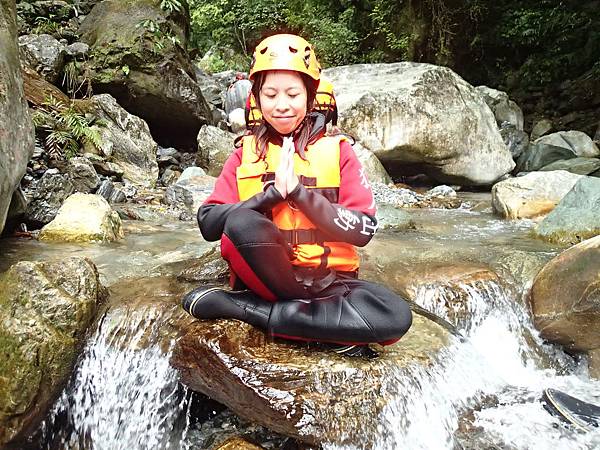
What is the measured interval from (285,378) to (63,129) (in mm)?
6715

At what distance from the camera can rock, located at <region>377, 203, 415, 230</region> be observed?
5930 mm

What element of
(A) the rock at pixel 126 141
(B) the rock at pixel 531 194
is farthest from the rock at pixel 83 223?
(B) the rock at pixel 531 194

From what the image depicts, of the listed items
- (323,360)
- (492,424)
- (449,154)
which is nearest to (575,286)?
(492,424)

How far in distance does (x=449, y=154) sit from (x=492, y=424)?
7105 mm

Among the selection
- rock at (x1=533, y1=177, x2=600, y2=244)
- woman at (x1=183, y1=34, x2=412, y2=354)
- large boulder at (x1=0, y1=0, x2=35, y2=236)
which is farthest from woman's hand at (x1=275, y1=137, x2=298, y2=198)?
rock at (x1=533, y1=177, x2=600, y2=244)

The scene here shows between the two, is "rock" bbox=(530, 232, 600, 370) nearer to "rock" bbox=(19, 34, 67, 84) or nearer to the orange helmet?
the orange helmet

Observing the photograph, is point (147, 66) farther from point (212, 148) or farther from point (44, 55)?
point (212, 148)

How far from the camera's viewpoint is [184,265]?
4.01 metres

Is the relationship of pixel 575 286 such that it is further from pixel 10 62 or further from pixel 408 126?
pixel 408 126

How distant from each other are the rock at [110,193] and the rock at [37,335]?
4.11m

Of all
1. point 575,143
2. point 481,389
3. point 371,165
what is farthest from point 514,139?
point 481,389

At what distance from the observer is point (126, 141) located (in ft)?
28.2

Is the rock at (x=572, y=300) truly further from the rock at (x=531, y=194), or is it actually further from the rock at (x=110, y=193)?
the rock at (x=110, y=193)

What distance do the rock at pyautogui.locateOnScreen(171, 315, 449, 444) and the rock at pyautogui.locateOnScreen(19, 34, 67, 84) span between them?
330 inches
